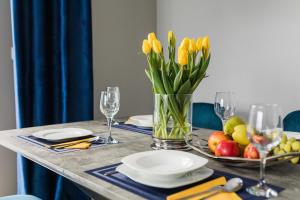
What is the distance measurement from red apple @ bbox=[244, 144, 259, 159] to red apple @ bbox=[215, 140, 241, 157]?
0.10 feet

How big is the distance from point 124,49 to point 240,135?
1984mm

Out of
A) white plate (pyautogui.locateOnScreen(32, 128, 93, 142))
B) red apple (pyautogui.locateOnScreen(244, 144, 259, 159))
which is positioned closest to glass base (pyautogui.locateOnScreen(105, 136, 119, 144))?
white plate (pyautogui.locateOnScreen(32, 128, 93, 142))

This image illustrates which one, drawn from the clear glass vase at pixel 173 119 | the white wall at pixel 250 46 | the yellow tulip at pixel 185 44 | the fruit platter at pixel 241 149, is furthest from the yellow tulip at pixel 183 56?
the white wall at pixel 250 46

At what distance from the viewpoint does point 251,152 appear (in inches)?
38.9

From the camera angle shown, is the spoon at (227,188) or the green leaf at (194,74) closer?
the spoon at (227,188)

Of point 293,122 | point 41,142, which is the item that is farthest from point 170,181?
point 293,122

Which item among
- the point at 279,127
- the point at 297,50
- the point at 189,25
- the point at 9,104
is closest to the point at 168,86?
the point at 279,127

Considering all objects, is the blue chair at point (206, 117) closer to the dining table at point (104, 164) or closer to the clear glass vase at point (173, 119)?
the dining table at point (104, 164)

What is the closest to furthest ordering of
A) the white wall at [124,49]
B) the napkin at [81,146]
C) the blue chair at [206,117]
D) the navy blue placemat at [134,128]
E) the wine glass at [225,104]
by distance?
the napkin at [81,146], the wine glass at [225,104], the navy blue placemat at [134,128], the blue chair at [206,117], the white wall at [124,49]

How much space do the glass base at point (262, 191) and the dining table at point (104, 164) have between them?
20mm

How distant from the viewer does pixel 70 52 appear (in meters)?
2.39

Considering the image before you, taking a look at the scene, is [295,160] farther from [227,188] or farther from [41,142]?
[41,142]

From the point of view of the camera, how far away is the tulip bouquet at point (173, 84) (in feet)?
4.02

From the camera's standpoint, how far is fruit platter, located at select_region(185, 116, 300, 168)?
0.97 m
